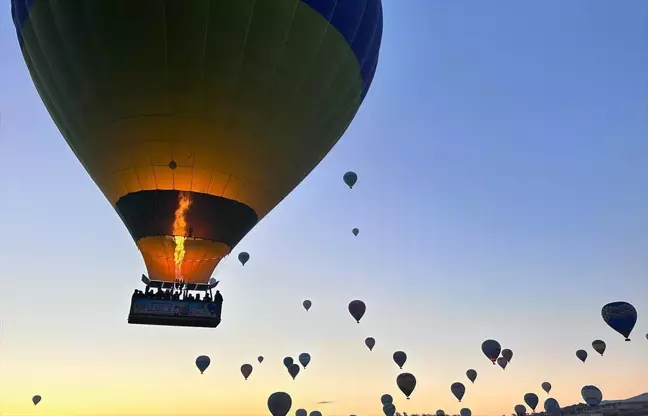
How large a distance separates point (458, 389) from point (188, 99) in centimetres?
2334

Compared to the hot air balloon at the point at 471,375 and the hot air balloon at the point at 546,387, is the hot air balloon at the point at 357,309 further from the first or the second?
the hot air balloon at the point at 546,387

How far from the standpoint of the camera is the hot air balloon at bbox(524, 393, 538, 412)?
1164 inches

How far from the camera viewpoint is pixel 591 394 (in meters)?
29.6

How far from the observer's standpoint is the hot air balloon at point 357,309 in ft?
66.3

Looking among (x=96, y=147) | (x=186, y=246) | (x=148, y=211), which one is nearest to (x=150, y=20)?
(x=96, y=147)

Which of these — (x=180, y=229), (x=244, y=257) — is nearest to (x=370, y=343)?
(x=244, y=257)

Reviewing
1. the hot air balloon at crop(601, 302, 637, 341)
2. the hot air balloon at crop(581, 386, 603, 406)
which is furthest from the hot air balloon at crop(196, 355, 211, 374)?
the hot air balloon at crop(581, 386, 603, 406)

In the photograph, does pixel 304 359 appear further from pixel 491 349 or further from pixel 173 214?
pixel 173 214

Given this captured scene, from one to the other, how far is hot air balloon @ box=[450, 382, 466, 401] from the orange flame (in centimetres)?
2141

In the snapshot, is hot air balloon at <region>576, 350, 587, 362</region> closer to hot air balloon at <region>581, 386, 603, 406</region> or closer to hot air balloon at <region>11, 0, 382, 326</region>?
hot air balloon at <region>581, 386, 603, 406</region>

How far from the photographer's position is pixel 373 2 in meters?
10.6

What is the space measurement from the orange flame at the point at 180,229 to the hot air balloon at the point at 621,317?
17.9m

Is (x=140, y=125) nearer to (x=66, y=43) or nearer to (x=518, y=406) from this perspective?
(x=66, y=43)

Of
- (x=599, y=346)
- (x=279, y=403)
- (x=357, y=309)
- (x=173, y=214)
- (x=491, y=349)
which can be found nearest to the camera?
(x=173, y=214)
